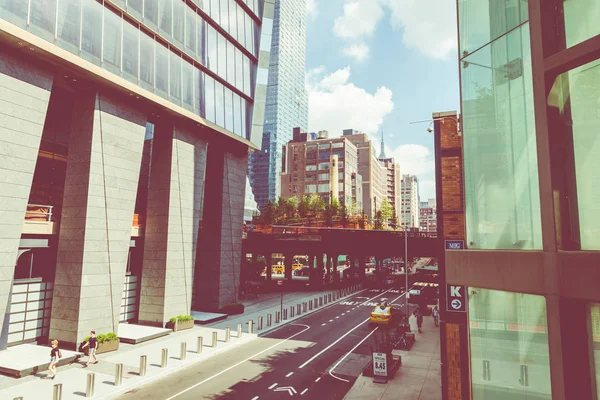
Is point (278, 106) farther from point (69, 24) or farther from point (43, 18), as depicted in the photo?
point (43, 18)

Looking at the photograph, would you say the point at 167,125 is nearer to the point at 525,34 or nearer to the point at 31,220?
the point at 31,220

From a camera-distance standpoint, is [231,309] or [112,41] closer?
[112,41]

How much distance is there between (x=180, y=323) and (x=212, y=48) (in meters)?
23.0

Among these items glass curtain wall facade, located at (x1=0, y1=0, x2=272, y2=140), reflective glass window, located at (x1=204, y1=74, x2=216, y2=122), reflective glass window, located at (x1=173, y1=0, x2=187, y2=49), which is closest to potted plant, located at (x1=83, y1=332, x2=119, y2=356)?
glass curtain wall facade, located at (x1=0, y1=0, x2=272, y2=140)

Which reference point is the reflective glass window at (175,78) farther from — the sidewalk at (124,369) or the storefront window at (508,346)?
the storefront window at (508,346)

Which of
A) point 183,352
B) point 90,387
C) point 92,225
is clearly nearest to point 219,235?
point 92,225

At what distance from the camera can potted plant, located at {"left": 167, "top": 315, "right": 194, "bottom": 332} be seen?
2737 centimetres

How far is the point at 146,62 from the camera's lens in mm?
26031

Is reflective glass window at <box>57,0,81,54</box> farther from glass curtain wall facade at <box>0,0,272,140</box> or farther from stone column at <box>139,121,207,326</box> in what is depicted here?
stone column at <box>139,121,207,326</box>

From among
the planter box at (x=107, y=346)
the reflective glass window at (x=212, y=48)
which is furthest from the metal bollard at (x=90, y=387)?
the reflective glass window at (x=212, y=48)

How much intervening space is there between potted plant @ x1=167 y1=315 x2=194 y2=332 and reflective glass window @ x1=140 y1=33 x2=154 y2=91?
A: 16338mm

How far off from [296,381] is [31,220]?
1721 centimetres

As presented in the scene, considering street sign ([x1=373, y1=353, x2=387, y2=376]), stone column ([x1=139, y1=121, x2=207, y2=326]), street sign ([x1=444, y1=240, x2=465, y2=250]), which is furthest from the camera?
stone column ([x1=139, y1=121, x2=207, y2=326])

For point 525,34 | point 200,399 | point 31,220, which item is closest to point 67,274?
point 31,220
